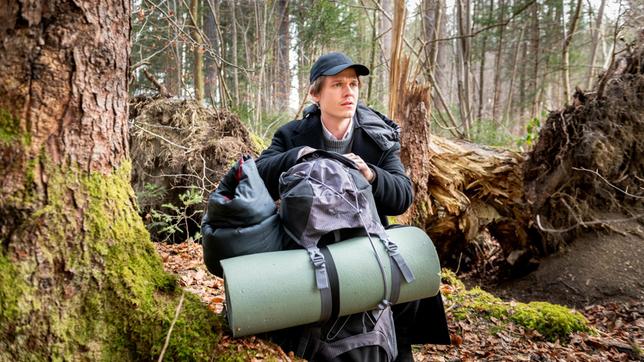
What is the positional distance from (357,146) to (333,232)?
95 centimetres

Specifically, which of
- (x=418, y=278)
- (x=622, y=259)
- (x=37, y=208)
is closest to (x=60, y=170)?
(x=37, y=208)

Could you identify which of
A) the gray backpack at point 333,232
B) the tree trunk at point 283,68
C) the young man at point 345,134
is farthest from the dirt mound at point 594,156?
the tree trunk at point 283,68

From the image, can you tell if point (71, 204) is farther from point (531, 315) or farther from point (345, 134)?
point (531, 315)

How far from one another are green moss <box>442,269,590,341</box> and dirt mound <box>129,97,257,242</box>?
10.1 ft

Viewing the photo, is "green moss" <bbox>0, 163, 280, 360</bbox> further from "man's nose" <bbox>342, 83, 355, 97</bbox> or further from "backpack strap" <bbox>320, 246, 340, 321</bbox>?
"man's nose" <bbox>342, 83, 355, 97</bbox>

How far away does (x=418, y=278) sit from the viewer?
2492 millimetres

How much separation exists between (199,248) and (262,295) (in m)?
3.13

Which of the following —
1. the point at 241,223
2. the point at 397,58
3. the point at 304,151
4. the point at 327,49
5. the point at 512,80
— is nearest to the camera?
the point at 241,223

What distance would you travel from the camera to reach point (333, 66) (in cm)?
313

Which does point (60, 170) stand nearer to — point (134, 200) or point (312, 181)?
point (134, 200)

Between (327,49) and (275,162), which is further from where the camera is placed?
(327,49)

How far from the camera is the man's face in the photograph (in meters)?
3.12

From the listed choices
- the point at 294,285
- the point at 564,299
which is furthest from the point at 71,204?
the point at 564,299

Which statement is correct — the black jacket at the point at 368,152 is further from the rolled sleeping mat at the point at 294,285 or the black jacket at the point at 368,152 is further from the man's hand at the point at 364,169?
the rolled sleeping mat at the point at 294,285
